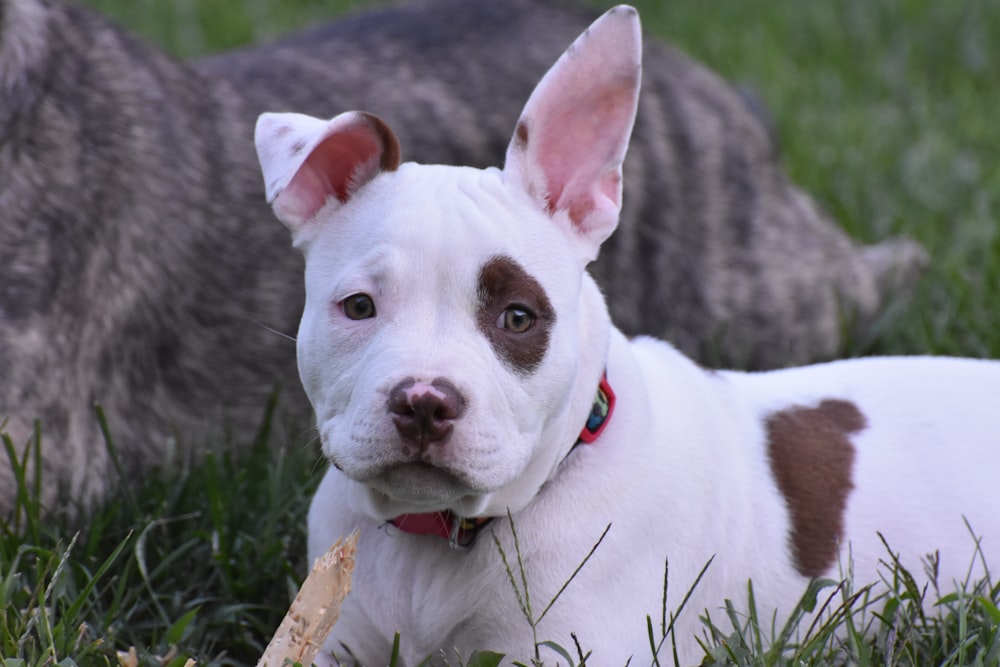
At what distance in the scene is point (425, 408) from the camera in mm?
2068

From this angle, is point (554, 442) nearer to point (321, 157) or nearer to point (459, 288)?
point (459, 288)

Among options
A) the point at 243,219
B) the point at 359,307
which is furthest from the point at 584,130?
the point at 243,219

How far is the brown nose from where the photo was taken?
207cm

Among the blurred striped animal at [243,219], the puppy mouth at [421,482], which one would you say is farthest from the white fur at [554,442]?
the blurred striped animal at [243,219]

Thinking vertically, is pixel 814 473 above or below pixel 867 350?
above

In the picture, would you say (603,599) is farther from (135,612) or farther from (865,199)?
(865,199)

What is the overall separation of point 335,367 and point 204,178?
1829mm

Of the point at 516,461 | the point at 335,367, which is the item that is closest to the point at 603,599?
the point at 516,461

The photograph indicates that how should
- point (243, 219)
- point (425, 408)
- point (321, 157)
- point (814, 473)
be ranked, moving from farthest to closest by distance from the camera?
point (243, 219) → point (814, 473) → point (321, 157) → point (425, 408)

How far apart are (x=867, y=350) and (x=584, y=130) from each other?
7.35 feet

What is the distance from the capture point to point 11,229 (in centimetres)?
345

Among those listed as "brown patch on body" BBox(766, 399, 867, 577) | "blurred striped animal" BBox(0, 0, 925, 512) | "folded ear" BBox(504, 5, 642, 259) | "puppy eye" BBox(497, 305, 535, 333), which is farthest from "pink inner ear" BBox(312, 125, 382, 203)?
"blurred striped animal" BBox(0, 0, 925, 512)

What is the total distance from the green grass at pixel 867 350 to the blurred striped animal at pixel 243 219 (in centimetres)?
24

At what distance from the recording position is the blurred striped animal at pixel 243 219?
3537 mm
